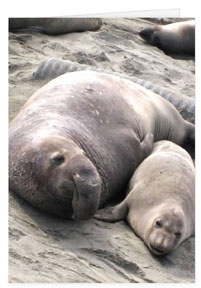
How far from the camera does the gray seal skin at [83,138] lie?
168 inches

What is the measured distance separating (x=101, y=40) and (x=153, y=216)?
8.05 ft

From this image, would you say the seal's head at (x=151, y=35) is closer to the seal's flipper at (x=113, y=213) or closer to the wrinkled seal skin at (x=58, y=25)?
the wrinkled seal skin at (x=58, y=25)

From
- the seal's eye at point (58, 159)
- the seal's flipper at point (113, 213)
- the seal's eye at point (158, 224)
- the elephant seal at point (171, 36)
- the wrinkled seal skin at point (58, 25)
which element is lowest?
the seal's flipper at point (113, 213)

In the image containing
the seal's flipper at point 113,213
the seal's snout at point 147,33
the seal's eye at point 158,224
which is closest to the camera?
the seal's eye at point 158,224

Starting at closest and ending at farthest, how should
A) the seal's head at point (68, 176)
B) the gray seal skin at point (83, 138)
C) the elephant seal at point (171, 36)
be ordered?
the seal's head at point (68, 176)
the gray seal skin at point (83, 138)
the elephant seal at point (171, 36)

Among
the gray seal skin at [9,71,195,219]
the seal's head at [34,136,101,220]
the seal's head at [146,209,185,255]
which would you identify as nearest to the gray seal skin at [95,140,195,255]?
the seal's head at [146,209,185,255]

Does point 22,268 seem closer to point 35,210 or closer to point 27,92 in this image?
point 35,210

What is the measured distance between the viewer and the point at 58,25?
6.09 m

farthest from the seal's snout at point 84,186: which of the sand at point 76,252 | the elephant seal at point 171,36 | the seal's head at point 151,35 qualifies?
the seal's head at point 151,35

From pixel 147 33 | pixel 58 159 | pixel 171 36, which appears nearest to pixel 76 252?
pixel 58 159

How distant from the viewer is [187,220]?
15.6 feet

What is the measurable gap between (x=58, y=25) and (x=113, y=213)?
184 centimetres

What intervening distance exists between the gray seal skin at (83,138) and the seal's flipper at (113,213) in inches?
2.5

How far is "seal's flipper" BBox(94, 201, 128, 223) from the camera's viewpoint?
482 centimetres
